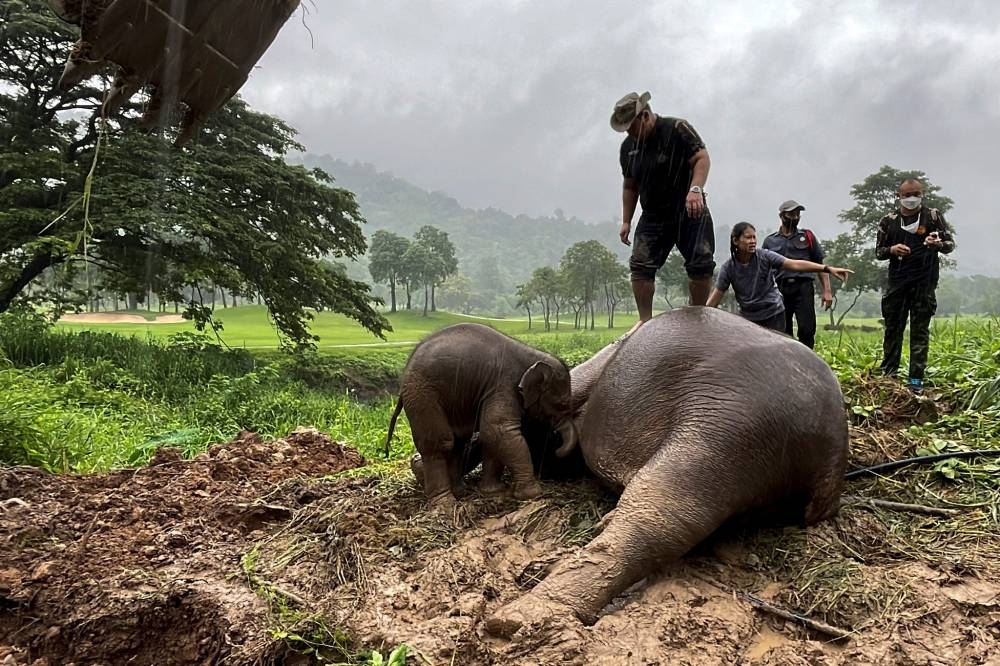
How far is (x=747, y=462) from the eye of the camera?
2.44 metres

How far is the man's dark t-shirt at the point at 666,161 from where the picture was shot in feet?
13.1

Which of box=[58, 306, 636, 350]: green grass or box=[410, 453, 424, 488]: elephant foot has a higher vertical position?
box=[410, 453, 424, 488]: elephant foot

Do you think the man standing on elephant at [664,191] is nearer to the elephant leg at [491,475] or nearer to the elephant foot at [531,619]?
the elephant leg at [491,475]

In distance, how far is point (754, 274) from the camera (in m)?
4.74

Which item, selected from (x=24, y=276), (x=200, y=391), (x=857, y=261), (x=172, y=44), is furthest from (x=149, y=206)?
(x=857, y=261)

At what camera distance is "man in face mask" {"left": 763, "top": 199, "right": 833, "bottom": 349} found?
5621mm

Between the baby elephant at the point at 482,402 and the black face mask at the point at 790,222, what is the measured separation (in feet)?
11.5

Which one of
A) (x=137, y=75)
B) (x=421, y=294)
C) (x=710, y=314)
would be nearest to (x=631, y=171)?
(x=710, y=314)

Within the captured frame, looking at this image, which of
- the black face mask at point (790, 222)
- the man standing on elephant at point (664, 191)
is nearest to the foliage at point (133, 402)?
the man standing on elephant at point (664, 191)

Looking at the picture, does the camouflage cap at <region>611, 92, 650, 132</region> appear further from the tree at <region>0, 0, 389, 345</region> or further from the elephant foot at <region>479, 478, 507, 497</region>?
the tree at <region>0, 0, 389, 345</region>

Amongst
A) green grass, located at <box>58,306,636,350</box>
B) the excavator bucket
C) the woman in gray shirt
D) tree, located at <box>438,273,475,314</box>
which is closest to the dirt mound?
the excavator bucket

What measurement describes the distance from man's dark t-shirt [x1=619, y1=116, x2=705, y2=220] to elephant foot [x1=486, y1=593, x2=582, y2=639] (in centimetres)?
278

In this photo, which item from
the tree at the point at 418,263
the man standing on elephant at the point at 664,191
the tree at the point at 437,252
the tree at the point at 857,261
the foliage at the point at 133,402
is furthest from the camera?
the tree at the point at 437,252

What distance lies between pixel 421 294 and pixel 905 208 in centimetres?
9167
